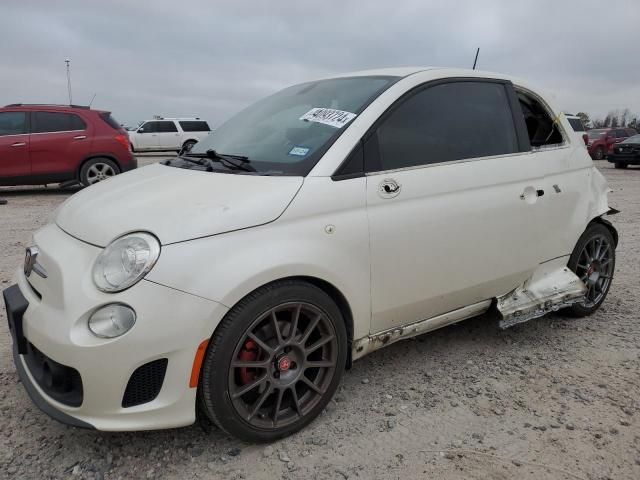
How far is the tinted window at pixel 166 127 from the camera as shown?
2334 cm

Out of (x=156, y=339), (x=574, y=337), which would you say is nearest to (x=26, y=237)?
(x=156, y=339)

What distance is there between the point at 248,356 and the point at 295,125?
130 centimetres

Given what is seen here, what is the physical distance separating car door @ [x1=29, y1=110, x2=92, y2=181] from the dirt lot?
6.79 metres

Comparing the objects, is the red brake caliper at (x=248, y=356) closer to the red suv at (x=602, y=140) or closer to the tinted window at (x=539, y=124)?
the tinted window at (x=539, y=124)

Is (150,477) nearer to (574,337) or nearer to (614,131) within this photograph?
(574,337)

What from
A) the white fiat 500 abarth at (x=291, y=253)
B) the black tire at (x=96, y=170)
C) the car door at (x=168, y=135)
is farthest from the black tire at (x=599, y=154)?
the white fiat 500 abarth at (x=291, y=253)

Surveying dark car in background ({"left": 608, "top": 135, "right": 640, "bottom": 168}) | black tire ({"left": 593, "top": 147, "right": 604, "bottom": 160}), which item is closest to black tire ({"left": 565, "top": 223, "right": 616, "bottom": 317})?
dark car in background ({"left": 608, "top": 135, "right": 640, "bottom": 168})

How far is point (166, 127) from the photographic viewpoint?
23.4 m

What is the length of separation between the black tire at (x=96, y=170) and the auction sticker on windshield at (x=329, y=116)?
7739 mm

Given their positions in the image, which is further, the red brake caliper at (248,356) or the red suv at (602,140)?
the red suv at (602,140)

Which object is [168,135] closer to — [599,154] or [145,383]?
[599,154]

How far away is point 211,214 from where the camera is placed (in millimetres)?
2168

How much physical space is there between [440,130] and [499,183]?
480mm

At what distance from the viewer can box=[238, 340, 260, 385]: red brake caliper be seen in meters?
2.27
